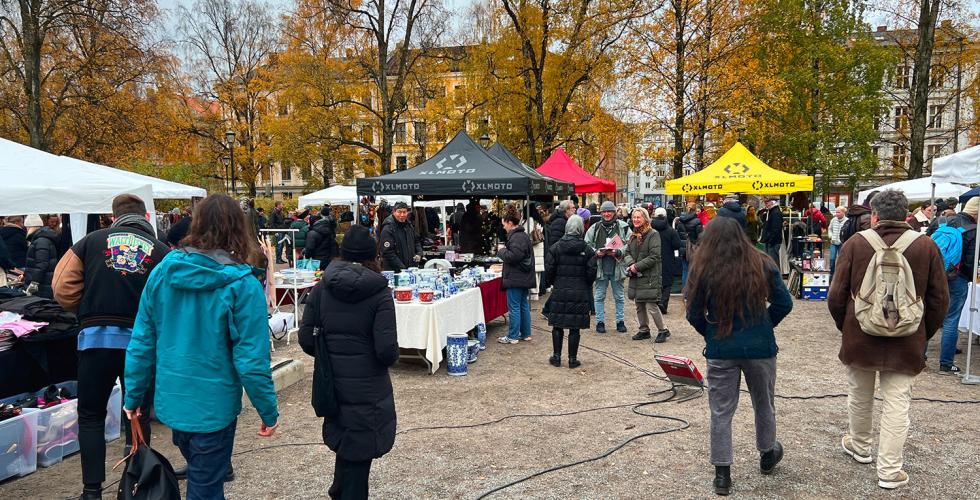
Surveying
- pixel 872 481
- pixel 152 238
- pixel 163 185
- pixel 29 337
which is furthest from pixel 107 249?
pixel 163 185

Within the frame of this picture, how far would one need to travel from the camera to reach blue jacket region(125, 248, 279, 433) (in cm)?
253

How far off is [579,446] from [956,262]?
179 inches

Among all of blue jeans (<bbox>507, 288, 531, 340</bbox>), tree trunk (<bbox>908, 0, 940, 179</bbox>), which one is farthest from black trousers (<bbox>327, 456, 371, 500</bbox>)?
tree trunk (<bbox>908, 0, 940, 179</bbox>)

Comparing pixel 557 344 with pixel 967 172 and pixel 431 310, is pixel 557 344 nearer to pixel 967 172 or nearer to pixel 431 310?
pixel 431 310

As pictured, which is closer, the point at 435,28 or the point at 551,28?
the point at 551,28

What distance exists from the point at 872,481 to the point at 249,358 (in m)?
3.76

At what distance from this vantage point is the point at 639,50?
726 inches

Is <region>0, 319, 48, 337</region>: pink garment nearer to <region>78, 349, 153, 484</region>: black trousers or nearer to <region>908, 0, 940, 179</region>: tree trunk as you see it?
<region>78, 349, 153, 484</region>: black trousers

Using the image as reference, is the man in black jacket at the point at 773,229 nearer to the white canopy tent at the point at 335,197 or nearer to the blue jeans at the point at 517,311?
the blue jeans at the point at 517,311

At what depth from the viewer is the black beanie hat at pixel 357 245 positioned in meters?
2.94

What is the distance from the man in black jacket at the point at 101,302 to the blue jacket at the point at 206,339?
3.17 ft

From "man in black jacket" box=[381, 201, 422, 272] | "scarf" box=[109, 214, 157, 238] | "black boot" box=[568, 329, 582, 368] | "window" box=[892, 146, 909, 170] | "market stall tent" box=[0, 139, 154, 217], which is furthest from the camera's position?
"window" box=[892, 146, 909, 170]

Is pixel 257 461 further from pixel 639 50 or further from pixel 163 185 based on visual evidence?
pixel 639 50

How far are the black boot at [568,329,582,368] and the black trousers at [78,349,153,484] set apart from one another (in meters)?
4.26
